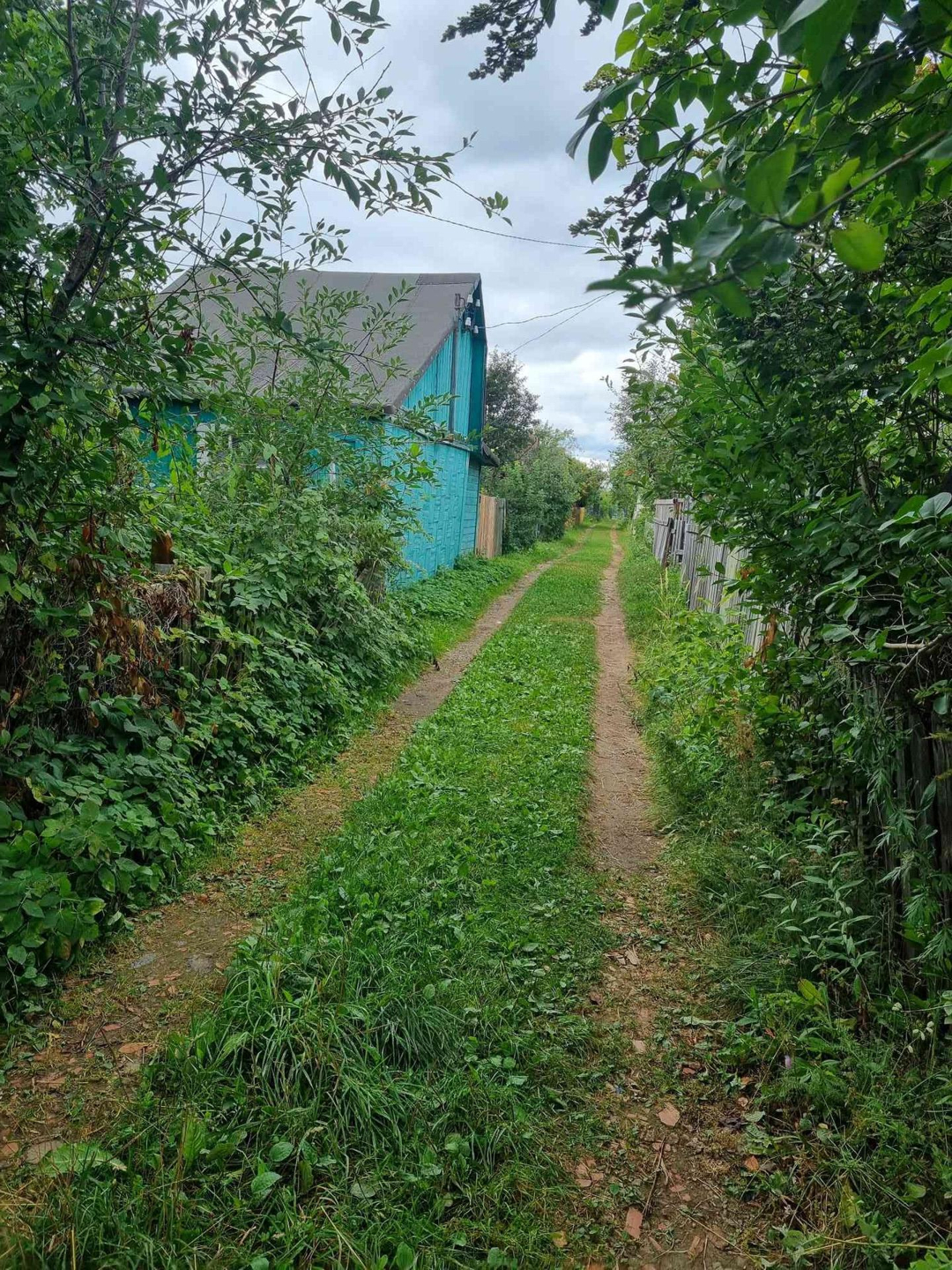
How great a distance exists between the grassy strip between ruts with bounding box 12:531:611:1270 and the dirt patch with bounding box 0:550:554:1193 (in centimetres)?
21

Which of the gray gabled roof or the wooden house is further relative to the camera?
the wooden house

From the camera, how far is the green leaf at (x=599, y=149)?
1177 millimetres

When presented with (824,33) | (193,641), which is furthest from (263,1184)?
(193,641)

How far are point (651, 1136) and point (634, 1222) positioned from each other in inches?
12.6

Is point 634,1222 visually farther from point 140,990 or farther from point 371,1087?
point 140,990

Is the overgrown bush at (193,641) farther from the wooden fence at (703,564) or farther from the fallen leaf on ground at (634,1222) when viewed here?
the wooden fence at (703,564)

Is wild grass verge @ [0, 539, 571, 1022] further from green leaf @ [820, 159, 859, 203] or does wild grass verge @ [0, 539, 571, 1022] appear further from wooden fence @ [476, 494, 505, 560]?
wooden fence @ [476, 494, 505, 560]

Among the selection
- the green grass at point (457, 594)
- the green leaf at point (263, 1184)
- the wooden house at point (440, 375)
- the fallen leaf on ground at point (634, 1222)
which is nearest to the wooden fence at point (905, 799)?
the fallen leaf on ground at point (634, 1222)

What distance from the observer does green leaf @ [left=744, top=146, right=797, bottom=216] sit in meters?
0.72

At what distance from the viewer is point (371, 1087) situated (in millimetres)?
2402

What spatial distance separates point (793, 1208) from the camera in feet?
7.13

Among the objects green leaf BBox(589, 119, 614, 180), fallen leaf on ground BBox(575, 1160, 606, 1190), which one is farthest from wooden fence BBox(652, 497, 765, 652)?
green leaf BBox(589, 119, 614, 180)

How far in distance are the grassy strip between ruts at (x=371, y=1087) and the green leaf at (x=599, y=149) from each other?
2.55 meters

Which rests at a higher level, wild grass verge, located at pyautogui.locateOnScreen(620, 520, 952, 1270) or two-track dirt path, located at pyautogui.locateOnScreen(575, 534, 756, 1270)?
wild grass verge, located at pyautogui.locateOnScreen(620, 520, 952, 1270)
